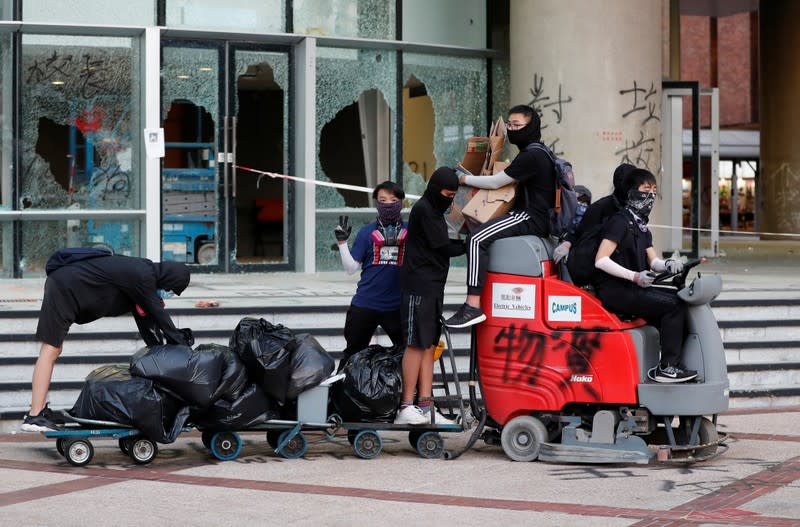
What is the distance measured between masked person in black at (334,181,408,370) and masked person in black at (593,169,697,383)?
1.32m

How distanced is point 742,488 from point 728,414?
287 centimetres

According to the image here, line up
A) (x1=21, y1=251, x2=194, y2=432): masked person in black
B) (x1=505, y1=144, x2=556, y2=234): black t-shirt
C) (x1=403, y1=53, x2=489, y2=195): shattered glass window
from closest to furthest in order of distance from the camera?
(x1=21, y1=251, x2=194, y2=432): masked person in black
(x1=505, y1=144, x2=556, y2=234): black t-shirt
(x1=403, y1=53, x2=489, y2=195): shattered glass window

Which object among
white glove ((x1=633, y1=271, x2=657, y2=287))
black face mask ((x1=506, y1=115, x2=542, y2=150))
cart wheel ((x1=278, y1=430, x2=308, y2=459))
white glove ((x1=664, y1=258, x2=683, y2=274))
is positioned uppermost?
black face mask ((x1=506, y1=115, x2=542, y2=150))

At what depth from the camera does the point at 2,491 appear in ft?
23.6

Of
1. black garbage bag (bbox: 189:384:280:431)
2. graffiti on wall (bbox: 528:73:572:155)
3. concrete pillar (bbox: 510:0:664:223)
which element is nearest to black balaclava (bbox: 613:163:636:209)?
black garbage bag (bbox: 189:384:280:431)

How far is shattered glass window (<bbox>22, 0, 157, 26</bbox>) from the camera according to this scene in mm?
14781

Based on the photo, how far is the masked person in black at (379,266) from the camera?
28.5ft

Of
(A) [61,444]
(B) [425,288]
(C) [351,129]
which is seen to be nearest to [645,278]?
(B) [425,288]

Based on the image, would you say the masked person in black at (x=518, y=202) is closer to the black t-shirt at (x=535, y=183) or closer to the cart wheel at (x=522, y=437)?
the black t-shirt at (x=535, y=183)

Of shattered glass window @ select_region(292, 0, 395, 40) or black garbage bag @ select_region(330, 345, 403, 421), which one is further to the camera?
shattered glass window @ select_region(292, 0, 395, 40)

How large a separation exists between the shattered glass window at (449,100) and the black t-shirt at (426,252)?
8.18 m

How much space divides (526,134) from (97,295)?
2832mm

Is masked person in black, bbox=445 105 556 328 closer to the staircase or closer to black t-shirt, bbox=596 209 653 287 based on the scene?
black t-shirt, bbox=596 209 653 287

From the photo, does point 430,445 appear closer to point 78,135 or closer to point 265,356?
point 265,356
